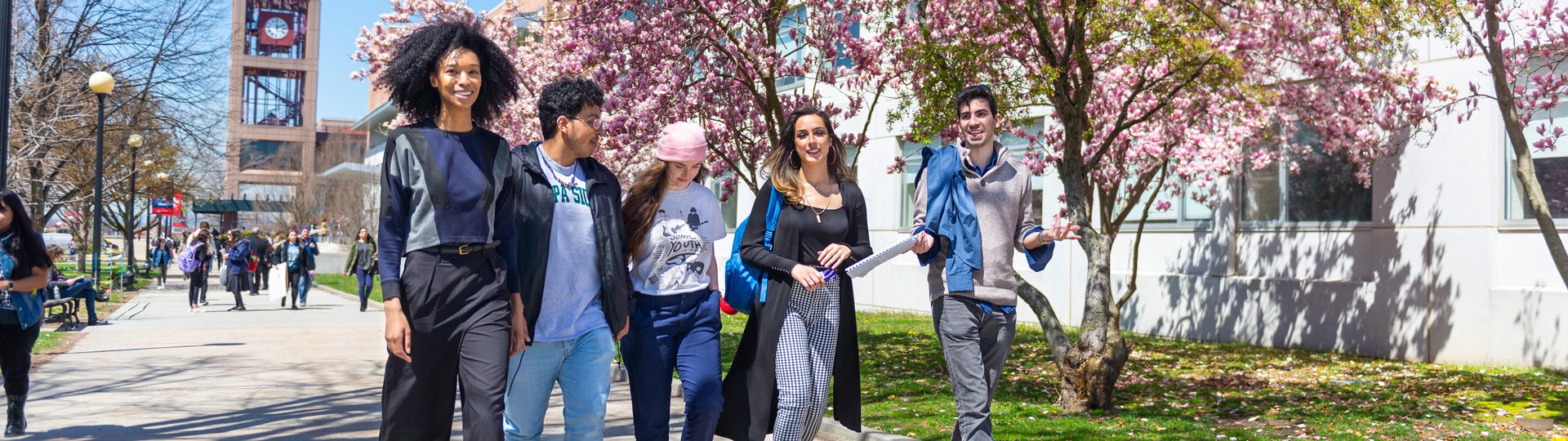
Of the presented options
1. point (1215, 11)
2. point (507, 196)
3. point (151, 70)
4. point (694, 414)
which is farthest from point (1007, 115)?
point (151, 70)

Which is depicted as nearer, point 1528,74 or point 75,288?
point 1528,74

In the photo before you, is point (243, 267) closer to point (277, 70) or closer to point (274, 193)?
point (274, 193)

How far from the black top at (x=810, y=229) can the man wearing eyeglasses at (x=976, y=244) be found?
0.36m

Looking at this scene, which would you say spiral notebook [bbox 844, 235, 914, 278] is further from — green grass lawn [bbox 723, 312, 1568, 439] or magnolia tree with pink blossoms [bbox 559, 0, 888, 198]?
magnolia tree with pink blossoms [bbox 559, 0, 888, 198]

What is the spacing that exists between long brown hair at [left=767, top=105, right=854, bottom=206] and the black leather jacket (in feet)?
2.71

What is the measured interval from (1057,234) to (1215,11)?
6.10 metres

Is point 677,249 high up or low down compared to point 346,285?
up

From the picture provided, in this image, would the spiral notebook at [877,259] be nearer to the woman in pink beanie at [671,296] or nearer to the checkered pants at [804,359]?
the checkered pants at [804,359]

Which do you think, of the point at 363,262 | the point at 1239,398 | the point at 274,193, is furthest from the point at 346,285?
the point at 274,193

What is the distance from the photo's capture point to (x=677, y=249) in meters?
4.89

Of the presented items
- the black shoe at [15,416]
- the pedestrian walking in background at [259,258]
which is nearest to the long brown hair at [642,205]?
the black shoe at [15,416]

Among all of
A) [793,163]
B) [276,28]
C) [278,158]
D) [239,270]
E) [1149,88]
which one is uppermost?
[276,28]

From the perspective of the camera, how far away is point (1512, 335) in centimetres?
1146

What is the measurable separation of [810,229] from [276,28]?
A: 136846mm
